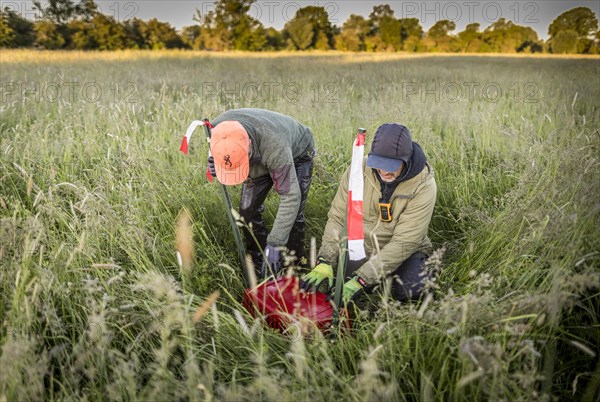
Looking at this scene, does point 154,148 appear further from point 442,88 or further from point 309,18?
point 309,18

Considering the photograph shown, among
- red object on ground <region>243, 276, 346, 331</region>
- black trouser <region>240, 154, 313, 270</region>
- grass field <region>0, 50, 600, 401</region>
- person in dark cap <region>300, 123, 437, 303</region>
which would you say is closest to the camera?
grass field <region>0, 50, 600, 401</region>

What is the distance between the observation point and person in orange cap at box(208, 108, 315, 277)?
241 centimetres

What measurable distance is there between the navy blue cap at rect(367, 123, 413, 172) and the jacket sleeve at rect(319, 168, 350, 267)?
44cm

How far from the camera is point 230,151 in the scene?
93.0 inches

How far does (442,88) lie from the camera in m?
8.22

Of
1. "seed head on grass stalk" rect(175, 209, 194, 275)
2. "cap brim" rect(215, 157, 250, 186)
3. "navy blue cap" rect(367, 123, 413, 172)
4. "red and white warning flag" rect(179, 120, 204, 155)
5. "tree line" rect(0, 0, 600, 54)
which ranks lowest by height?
"seed head on grass stalk" rect(175, 209, 194, 275)

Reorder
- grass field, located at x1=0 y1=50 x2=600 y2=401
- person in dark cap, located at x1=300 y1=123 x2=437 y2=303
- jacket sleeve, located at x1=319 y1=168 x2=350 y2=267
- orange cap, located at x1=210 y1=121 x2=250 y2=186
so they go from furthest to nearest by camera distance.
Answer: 1. jacket sleeve, located at x1=319 y1=168 x2=350 y2=267
2. person in dark cap, located at x1=300 y1=123 x2=437 y2=303
3. orange cap, located at x1=210 y1=121 x2=250 y2=186
4. grass field, located at x1=0 y1=50 x2=600 y2=401

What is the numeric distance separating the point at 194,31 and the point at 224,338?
4948 cm

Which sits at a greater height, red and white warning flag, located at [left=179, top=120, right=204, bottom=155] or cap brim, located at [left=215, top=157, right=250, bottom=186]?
red and white warning flag, located at [left=179, top=120, right=204, bottom=155]

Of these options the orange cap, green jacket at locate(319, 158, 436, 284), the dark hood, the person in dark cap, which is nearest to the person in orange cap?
the orange cap

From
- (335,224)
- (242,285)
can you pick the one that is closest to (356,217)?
(335,224)

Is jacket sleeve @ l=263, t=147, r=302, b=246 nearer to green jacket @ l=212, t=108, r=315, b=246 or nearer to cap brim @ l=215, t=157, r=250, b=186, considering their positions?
green jacket @ l=212, t=108, r=315, b=246

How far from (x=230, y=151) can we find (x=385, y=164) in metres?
0.95

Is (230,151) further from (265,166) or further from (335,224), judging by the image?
(335,224)
